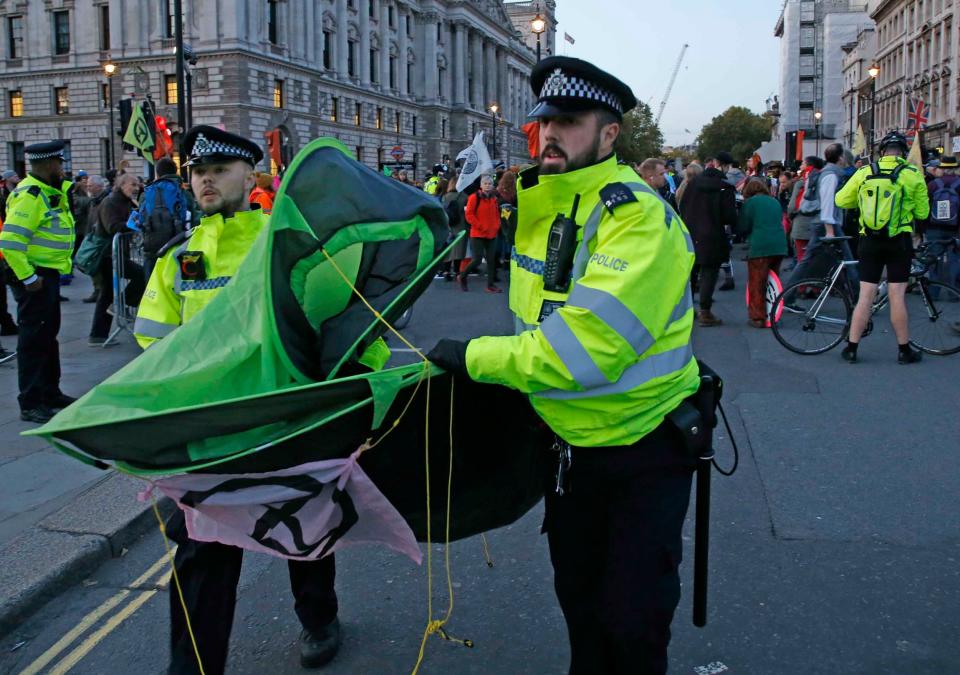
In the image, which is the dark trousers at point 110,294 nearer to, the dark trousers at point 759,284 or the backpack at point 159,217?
the backpack at point 159,217

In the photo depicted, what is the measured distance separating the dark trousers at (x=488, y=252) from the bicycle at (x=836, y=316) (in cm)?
668

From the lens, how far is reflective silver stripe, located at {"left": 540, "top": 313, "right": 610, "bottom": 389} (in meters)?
2.34

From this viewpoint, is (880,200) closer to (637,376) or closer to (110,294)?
(637,376)

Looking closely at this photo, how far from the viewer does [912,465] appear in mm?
5738

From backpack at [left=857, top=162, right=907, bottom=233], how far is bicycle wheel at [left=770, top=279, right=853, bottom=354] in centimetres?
121

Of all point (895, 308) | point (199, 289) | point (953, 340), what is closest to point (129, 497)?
point (199, 289)

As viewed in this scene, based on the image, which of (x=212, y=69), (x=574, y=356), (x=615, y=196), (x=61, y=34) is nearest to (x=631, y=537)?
(x=574, y=356)

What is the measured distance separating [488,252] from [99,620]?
12.1 meters

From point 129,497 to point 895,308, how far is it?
687 centimetres

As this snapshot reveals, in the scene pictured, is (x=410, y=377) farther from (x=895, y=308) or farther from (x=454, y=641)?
(x=895, y=308)

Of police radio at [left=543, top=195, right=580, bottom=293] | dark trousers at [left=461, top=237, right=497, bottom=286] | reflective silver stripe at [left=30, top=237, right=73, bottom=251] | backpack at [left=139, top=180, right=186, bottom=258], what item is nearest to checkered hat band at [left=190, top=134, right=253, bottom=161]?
police radio at [left=543, top=195, right=580, bottom=293]

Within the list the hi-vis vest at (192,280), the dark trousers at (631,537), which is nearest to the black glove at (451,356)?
the dark trousers at (631,537)

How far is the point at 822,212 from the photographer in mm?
12273

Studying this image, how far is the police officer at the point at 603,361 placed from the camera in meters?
2.37
